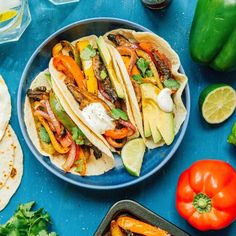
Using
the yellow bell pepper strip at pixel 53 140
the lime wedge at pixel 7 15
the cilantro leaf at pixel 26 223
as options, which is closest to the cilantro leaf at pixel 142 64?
the yellow bell pepper strip at pixel 53 140

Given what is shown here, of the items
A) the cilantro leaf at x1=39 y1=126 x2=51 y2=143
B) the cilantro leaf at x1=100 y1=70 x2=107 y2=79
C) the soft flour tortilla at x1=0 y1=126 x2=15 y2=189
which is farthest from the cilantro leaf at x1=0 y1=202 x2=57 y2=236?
the cilantro leaf at x1=100 y1=70 x2=107 y2=79

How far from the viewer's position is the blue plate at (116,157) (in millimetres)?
3652

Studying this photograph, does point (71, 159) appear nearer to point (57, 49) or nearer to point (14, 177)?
point (14, 177)

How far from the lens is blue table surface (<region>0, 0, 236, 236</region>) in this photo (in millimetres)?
3766

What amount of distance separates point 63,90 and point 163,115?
16.5 inches

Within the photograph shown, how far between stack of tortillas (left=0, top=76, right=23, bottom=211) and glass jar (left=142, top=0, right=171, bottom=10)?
0.70 meters

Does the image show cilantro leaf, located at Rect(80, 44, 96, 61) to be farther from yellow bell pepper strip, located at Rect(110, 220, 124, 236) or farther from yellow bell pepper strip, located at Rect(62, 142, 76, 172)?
yellow bell pepper strip, located at Rect(110, 220, 124, 236)

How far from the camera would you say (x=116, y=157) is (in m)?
3.74

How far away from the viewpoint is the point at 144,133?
3.68 metres

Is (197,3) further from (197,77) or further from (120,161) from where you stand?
(120,161)

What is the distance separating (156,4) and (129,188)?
78 centimetres

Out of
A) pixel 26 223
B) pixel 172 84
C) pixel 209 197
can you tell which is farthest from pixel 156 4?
pixel 26 223

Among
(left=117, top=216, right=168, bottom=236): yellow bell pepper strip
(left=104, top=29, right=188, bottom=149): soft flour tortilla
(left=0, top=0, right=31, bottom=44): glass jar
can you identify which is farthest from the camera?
(left=0, top=0, right=31, bottom=44): glass jar

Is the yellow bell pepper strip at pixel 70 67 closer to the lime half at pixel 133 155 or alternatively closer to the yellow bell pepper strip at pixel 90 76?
the yellow bell pepper strip at pixel 90 76
